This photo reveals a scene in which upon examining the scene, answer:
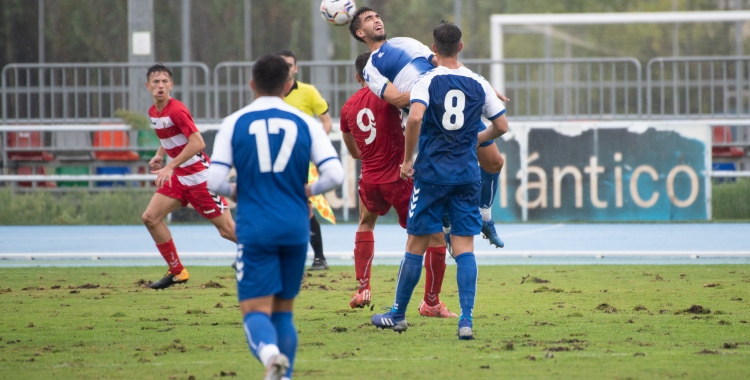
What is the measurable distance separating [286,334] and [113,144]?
1324 centimetres

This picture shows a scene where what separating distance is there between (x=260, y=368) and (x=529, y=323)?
236 cm

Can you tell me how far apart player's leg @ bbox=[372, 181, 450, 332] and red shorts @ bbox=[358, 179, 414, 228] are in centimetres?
72

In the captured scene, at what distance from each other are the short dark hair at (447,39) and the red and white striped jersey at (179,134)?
9.92 ft

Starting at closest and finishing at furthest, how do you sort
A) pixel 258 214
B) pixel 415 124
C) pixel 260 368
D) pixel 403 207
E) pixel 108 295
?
pixel 258 214, pixel 260 368, pixel 415 124, pixel 403 207, pixel 108 295

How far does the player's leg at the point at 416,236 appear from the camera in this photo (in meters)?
6.77

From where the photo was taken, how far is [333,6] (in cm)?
975

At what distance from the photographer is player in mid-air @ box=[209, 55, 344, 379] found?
498 centimetres

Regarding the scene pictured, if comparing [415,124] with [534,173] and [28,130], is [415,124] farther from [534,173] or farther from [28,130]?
[28,130]

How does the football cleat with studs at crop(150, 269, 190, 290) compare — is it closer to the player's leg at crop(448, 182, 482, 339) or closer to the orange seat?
the player's leg at crop(448, 182, 482, 339)

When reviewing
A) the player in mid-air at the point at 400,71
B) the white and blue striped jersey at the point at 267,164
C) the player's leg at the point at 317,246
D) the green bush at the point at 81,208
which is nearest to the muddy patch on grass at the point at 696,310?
the player in mid-air at the point at 400,71

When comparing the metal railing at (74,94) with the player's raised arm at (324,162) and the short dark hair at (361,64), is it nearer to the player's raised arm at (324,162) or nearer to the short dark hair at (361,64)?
the short dark hair at (361,64)

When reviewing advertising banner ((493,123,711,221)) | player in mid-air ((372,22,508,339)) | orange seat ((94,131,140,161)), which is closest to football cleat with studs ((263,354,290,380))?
player in mid-air ((372,22,508,339))

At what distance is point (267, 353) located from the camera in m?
4.74

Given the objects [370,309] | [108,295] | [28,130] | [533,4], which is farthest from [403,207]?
[533,4]
